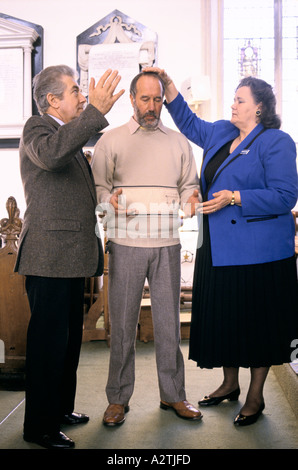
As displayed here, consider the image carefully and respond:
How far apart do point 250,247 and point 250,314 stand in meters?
0.33

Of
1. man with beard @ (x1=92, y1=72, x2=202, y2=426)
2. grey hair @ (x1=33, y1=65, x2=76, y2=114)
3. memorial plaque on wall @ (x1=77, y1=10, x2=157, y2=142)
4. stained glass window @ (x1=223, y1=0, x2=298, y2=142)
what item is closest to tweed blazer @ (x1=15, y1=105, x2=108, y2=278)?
grey hair @ (x1=33, y1=65, x2=76, y2=114)

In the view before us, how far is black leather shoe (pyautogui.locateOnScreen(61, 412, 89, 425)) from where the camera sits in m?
2.26

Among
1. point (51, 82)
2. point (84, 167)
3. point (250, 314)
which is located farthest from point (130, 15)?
point (250, 314)

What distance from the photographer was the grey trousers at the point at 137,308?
2254mm

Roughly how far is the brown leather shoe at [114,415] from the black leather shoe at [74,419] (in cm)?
11

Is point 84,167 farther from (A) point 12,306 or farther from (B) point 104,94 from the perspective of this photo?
(A) point 12,306

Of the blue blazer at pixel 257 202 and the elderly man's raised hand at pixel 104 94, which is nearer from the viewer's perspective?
the elderly man's raised hand at pixel 104 94

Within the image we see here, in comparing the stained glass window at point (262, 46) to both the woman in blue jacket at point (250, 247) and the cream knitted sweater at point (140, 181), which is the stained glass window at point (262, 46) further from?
the cream knitted sweater at point (140, 181)

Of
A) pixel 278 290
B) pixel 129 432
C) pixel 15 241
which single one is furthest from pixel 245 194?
pixel 15 241

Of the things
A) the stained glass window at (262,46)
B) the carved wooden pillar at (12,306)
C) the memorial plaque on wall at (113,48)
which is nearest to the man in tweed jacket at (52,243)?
the carved wooden pillar at (12,306)

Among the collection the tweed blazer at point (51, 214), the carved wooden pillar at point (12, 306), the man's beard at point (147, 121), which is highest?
the man's beard at point (147, 121)

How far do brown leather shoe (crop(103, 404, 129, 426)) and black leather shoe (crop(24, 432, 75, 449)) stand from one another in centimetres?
25

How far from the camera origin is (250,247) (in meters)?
2.18
